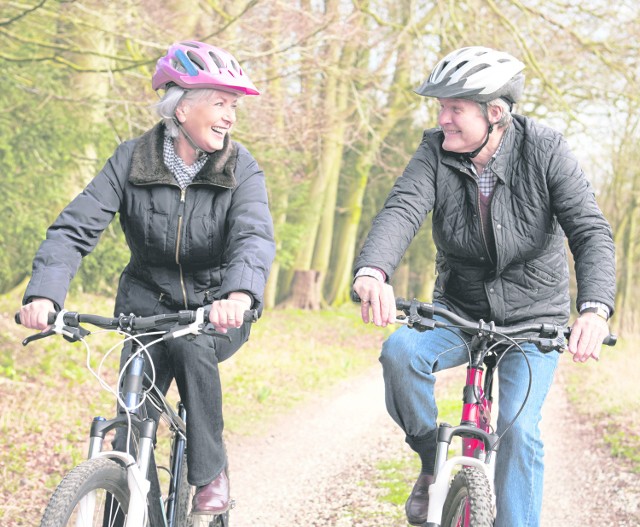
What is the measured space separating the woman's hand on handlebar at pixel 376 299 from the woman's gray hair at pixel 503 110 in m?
0.93

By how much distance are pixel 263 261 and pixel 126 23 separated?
671 centimetres

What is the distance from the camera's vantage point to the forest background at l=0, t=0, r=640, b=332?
9266 millimetres

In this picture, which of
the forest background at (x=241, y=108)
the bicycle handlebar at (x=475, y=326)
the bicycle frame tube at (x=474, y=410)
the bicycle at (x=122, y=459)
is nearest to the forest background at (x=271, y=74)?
the forest background at (x=241, y=108)

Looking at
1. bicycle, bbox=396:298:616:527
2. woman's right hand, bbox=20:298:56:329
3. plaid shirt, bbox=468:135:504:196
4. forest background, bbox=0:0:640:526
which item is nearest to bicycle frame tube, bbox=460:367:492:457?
bicycle, bbox=396:298:616:527

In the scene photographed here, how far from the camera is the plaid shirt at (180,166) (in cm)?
389

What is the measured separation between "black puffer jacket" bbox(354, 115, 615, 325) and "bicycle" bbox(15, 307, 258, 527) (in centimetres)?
100

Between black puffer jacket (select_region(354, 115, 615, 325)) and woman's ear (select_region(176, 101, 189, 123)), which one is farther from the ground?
woman's ear (select_region(176, 101, 189, 123))

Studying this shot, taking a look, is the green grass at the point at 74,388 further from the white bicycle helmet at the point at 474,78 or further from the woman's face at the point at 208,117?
the white bicycle helmet at the point at 474,78

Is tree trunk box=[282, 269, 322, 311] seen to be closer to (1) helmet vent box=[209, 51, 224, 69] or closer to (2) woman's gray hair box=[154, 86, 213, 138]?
(2) woman's gray hair box=[154, 86, 213, 138]

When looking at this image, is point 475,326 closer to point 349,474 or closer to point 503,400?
point 503,400

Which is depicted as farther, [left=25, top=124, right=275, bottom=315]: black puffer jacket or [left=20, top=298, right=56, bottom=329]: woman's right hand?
[left=25, top=124, right=275, bottom=315]: black puffer jacket

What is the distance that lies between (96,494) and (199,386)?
0.77m

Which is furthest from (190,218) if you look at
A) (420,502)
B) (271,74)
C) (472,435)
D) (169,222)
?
(271,74)

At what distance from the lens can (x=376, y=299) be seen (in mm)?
3346
